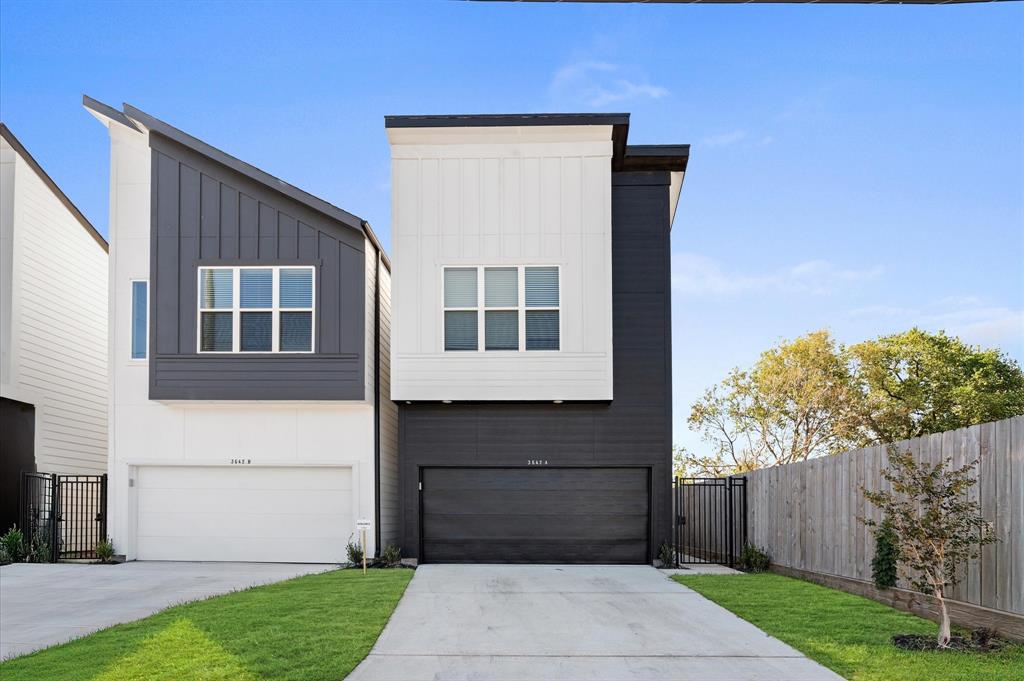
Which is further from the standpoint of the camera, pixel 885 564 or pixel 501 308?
pixel 501 308

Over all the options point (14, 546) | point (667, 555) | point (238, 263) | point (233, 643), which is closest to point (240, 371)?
point (238, 263)

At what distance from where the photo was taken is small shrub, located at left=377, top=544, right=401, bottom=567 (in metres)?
16.5

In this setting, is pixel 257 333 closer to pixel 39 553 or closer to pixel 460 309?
pixel 460 309

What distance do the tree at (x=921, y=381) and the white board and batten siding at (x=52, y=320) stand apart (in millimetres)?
23535

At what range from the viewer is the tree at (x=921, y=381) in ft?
104

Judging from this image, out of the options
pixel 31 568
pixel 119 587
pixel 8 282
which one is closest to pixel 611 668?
pixel 119 587

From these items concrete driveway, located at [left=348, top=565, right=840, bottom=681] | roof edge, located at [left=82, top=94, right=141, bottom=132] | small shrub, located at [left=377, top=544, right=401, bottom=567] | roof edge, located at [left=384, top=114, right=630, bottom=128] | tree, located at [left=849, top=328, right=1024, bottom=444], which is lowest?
small shrub, located at [left=377, top=544, right=401, bottom=567]

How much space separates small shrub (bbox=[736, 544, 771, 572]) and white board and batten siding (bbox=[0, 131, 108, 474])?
44.7ft

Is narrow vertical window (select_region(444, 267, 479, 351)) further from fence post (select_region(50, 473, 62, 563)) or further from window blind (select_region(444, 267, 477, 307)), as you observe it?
fence post (select_region(50, 473, 62, 563))

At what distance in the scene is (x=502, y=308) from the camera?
55.2ft

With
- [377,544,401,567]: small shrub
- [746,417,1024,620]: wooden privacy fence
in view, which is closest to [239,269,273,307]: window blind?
[377,544,401,567]: small shrub

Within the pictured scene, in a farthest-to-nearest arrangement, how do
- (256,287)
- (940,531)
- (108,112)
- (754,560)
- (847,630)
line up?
(108,112)
(256,287)
(754,560)
(847,630)
(940,531)

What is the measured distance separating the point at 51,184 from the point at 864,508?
672 inches

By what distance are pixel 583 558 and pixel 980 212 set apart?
62.6 ft
